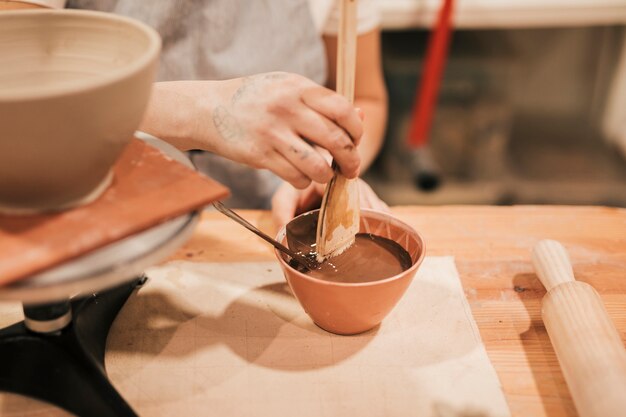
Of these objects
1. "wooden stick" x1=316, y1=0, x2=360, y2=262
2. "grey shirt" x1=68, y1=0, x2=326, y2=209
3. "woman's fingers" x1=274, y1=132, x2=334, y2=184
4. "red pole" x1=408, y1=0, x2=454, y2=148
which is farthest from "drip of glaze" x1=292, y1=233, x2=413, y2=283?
"red pole" x1=408, y1=0, x2=454, y2=148

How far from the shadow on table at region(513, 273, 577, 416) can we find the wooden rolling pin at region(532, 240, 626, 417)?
2cm

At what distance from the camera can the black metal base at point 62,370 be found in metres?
0.57

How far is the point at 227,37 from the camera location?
104 cm

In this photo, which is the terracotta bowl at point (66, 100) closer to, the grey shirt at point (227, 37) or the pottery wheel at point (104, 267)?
the pottery wheel at point (104, 267)

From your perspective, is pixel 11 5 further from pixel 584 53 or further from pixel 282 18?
pixel 584 53

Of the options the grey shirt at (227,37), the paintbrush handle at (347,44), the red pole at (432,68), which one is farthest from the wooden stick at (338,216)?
the red pole at (432,68)

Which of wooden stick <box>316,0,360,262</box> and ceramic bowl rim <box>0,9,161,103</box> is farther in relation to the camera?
wooden stick <box>316,0,360,262</box>

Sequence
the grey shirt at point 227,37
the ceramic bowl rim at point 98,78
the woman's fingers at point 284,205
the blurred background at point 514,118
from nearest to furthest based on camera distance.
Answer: the ceramic bowl rim at point 98,78
the woman's fingers at point 284,205
the grey shirt at point 227,37
the blurred background at point 514,118

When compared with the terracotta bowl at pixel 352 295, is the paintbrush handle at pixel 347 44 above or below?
above

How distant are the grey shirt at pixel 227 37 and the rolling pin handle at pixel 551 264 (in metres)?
0.56

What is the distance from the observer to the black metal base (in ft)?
1.88

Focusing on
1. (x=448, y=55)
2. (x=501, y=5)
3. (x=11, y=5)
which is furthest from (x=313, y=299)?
(x=448, y=55)

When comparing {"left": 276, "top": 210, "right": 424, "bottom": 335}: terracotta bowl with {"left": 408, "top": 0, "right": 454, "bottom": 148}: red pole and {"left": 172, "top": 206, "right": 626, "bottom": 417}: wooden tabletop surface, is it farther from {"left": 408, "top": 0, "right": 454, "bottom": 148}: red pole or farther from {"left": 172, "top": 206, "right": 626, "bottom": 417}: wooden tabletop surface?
{"left": 408, "top": 0, "right": 454, "bottom": 148}: red pole

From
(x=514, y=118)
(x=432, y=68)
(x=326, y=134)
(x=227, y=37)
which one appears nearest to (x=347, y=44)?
(x=326, y=134)
